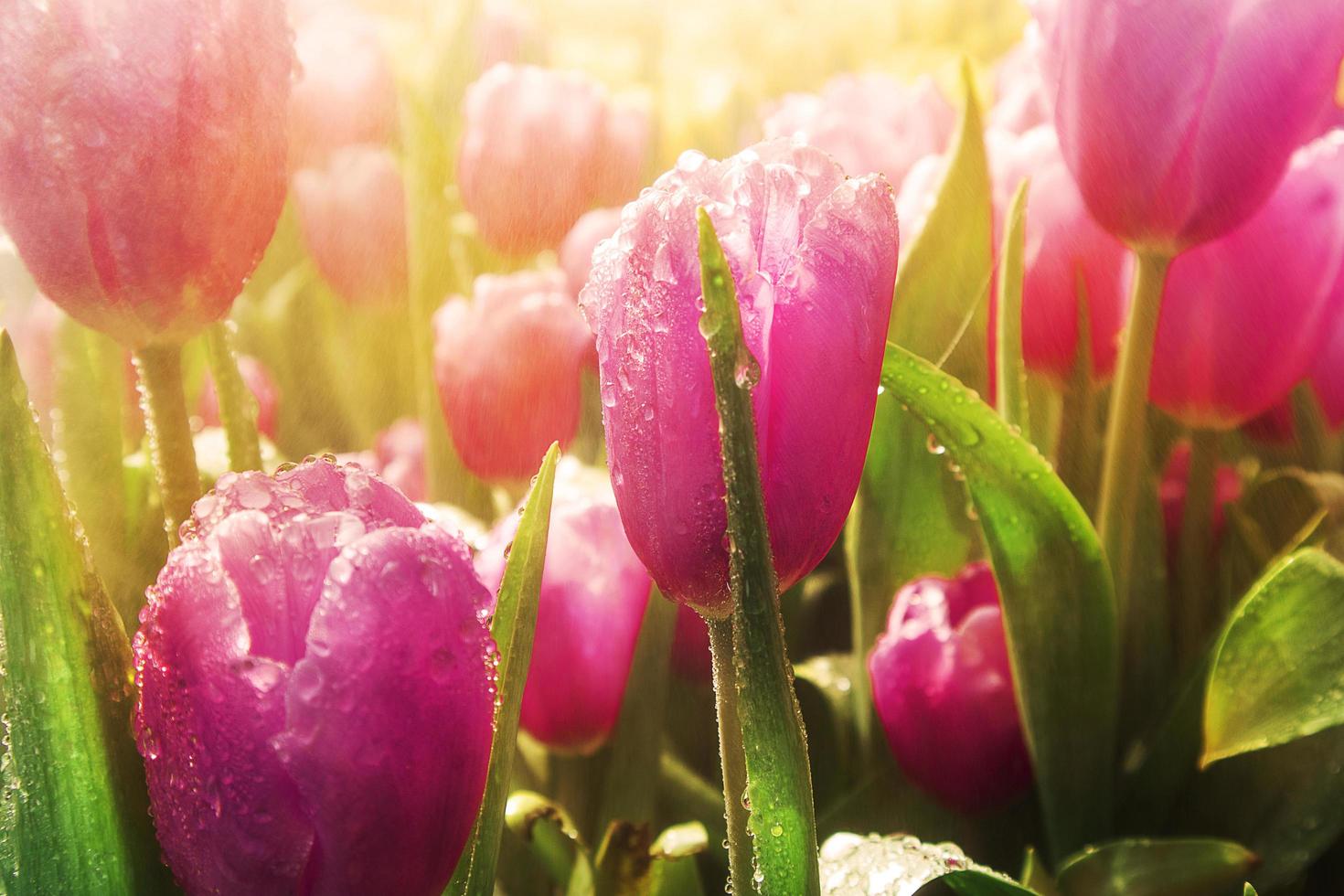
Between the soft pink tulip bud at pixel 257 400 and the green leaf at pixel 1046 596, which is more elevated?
the soft pink tulip bud at pixel 257 400

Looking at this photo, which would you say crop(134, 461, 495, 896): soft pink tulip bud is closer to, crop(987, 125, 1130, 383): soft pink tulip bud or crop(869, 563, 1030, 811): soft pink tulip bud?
crop(869, 563, 1030, 811): soft pink tulip bud

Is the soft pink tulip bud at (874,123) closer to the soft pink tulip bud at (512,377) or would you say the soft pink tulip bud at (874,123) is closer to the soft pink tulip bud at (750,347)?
the soft pink tulip bud at (512,377)

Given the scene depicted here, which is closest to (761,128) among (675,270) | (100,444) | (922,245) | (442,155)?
(442,155)

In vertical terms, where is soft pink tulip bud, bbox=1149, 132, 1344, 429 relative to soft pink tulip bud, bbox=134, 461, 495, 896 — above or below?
above

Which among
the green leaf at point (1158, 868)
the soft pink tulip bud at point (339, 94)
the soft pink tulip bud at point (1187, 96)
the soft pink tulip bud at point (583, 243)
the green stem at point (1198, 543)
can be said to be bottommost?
the green leaf at point (1158, 868)

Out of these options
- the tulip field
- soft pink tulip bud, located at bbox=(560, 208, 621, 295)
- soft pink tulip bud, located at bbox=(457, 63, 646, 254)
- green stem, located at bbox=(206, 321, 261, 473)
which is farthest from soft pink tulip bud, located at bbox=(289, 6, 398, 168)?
green stem, located at bbox=(206, 321, 261, 473)

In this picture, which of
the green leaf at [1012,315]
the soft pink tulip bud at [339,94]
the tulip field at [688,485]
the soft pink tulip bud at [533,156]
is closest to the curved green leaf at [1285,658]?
the tulip field at [688,485]
